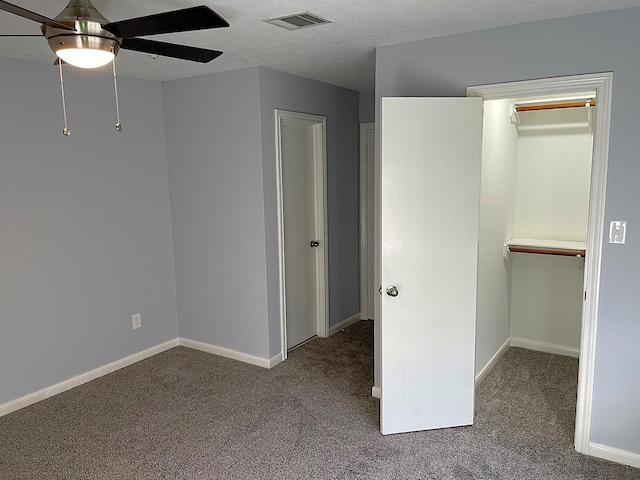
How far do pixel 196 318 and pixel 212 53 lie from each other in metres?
2.83

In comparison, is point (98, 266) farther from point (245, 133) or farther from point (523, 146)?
point (523, 146)

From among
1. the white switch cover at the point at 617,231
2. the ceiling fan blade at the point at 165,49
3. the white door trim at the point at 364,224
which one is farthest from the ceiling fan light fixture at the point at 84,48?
the white door trim at the point at 364,224

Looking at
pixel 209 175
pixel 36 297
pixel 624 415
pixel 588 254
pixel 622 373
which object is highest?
pixel 209 175

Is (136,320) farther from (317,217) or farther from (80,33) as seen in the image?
(80,33)

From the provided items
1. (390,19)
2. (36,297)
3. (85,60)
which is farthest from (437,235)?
(36,297)

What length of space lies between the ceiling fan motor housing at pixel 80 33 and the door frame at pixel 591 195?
198 cm

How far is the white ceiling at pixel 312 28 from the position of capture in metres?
2.22

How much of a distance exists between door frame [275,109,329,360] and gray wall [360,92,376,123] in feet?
2.11

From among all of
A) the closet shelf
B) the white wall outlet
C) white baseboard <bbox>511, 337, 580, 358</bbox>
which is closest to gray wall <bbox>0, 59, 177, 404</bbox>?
the white wall outlet

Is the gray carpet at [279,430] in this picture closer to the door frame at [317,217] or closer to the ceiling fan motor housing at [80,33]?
the door frame at [317,217]

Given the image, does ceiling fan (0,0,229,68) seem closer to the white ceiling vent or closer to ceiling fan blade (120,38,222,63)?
ceiling fan blade (120,38,222,63)

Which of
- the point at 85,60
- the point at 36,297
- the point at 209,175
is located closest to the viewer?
the point at 85,60

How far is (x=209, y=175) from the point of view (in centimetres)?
400

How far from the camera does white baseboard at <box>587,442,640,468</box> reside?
8.43ft
